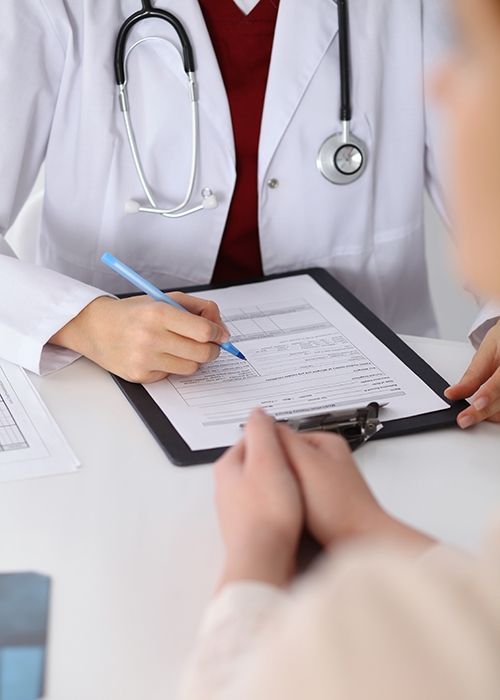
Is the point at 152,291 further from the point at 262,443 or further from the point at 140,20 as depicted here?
the point at 140,20

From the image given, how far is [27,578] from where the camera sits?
0.61 metres

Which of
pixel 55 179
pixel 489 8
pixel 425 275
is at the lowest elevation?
pixel 425 275

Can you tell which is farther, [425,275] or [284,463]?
[425,275]

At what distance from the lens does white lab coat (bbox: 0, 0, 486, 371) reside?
1.17 meters

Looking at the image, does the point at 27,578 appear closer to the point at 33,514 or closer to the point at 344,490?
the point at 33,514

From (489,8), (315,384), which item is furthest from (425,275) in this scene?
(489,8)

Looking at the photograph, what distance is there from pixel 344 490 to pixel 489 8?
0.36 m

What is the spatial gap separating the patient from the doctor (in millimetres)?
632

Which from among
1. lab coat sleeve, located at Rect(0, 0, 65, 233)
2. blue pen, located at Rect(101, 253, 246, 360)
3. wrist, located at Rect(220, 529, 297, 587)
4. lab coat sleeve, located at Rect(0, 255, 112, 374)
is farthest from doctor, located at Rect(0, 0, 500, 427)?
wrist, located at Rect(220, 529, 297, 587)

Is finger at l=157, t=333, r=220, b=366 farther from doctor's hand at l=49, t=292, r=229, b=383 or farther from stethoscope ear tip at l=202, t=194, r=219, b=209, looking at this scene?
stethoscope ear tip at l=202, t=194, r=219, b=209

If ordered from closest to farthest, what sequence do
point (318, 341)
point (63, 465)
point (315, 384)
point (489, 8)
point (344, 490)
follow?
point (489, 8), point (344, 490), point (63, 465), point (315, 384), point (318, 341)

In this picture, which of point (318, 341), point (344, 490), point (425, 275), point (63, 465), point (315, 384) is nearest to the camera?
point (344, 490)

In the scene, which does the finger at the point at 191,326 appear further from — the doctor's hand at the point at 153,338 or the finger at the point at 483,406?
the finger at the point at 483,406

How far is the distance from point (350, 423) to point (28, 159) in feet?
2.52
